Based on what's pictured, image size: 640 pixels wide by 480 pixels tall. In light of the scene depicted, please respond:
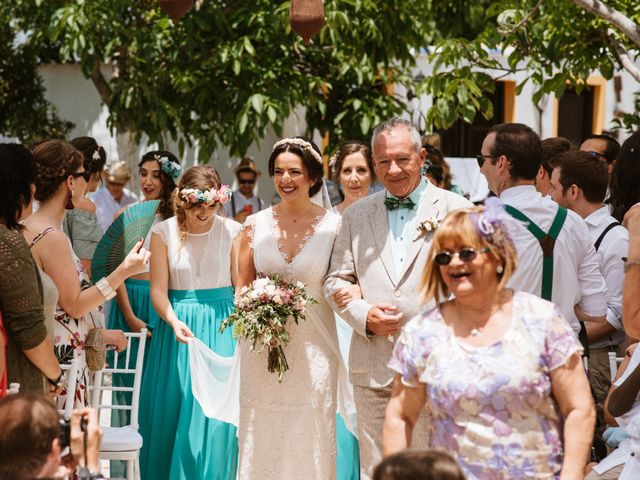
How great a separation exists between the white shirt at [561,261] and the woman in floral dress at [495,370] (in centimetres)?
110

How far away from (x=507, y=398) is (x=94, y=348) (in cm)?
261

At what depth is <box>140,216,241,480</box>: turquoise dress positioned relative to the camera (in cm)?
644

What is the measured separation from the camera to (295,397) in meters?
5.77

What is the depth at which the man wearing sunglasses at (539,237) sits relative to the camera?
463 cm

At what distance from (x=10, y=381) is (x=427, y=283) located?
6.03ft

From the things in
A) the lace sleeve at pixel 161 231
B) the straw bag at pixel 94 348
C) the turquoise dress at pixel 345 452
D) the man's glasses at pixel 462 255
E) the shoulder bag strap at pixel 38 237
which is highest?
the lace sleeve at pixel 161 231

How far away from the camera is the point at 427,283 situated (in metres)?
3.63

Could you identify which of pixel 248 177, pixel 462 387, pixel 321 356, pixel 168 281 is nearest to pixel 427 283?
pixel 462 387

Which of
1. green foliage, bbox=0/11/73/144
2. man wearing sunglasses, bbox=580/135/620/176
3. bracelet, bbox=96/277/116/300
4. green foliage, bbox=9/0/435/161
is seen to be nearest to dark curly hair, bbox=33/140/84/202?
bracelet, bbox=96/277/116/300

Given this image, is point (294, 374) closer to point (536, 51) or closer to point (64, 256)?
point (64, 256)

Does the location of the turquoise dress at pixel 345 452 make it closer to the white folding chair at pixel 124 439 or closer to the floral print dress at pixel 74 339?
the white folding chair at pixel 124 439

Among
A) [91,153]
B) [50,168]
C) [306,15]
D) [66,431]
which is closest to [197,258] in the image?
[91,153]

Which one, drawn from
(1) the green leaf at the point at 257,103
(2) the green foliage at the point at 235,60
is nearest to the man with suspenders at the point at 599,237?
(2) the green foliage at the point at 235,60

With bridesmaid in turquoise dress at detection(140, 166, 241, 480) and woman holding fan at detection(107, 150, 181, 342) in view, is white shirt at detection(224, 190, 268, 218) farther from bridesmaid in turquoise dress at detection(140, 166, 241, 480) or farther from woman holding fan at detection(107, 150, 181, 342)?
bridesmaid in turquoise dress at detection(140, 166, 241, 480)
